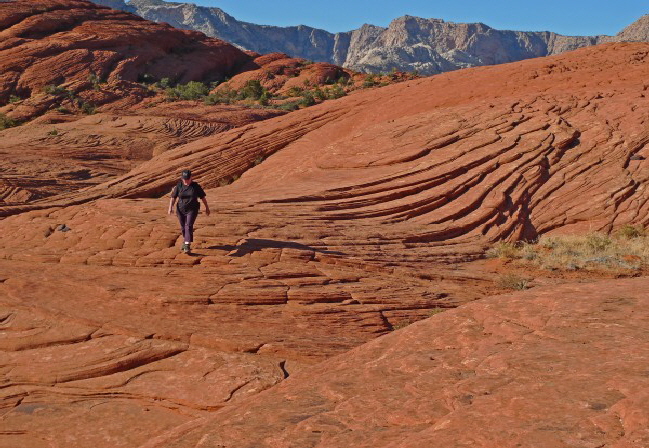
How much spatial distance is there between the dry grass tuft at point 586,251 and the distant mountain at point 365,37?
5889 inches

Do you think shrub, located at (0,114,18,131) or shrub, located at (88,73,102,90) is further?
shrub, located at (88,73,102,90)

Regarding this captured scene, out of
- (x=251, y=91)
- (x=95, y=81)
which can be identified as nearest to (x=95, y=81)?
(x=95, y=81)

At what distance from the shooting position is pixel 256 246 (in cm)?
931

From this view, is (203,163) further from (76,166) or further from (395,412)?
(395,412)

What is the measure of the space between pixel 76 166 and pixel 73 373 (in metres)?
18.1

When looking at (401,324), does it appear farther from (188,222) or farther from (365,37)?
(365,37)

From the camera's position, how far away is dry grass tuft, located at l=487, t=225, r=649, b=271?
10500mm

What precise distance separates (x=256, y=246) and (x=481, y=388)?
18.7 feet

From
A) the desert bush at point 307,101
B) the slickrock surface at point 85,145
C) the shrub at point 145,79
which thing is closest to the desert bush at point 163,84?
the shrub at point 145,79

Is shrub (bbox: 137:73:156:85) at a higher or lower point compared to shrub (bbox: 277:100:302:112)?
higher

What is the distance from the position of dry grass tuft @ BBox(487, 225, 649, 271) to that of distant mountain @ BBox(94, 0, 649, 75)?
14958cm

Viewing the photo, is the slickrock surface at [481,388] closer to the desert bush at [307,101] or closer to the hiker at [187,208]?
the hiker at [187,208]

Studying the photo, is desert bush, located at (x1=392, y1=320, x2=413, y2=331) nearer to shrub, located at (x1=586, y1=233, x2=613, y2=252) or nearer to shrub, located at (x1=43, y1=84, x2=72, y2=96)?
shrub, located at (x1=586, y1=233, x2=613, y2=252)

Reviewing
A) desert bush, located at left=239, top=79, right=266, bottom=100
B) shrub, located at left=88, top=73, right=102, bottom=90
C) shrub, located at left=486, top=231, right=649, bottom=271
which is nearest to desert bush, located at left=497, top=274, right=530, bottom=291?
shrub, located at left=486, top=231, right=649, bottom=271
